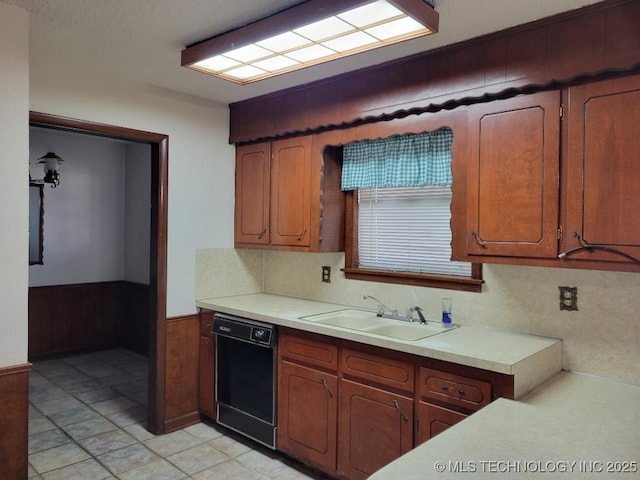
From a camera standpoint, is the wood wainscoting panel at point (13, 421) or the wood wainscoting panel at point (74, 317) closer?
the wood wainscoting panel at point (13, 421)

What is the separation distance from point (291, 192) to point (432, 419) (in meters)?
1.76

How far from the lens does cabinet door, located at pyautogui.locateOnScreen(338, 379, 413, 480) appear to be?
7.60 feet

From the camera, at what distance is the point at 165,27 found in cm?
225

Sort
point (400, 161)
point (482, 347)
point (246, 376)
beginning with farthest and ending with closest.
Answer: point (246, 376), point (400, 161), point (482, 347)

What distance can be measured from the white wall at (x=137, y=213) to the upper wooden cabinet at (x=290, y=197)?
2192 millimetres

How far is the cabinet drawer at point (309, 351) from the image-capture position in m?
2.64

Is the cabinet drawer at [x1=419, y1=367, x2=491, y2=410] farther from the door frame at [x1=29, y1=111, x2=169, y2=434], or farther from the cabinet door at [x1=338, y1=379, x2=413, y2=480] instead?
the door frame at [x1=29, y1=111, x2=169, y2=434]

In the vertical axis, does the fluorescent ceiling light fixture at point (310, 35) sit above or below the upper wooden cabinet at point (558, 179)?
above

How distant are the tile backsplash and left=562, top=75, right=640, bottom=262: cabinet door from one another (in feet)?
1.12

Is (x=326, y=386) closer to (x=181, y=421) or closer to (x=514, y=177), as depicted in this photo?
(x=181, y=421)

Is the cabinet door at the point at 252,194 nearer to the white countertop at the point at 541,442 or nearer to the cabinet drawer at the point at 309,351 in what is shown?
the cabinet drawer at the point at 309,351

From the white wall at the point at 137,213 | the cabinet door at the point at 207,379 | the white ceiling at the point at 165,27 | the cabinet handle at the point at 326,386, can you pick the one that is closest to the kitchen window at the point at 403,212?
the white ceiling at the point at 165,27

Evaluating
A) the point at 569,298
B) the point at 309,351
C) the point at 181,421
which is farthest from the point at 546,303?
the point at 181,421

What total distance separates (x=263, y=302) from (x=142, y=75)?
172cm
